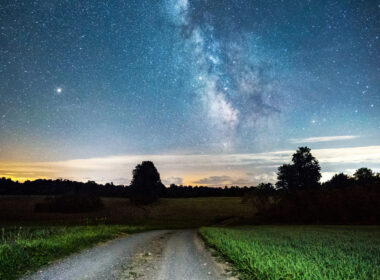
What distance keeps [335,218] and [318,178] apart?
37.7ft

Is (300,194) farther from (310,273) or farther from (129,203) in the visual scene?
(310,273)

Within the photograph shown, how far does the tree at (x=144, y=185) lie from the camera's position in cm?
7288

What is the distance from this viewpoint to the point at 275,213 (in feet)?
182

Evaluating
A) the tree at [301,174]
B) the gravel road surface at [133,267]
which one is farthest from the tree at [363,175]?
the gravel road surface at [133,267]

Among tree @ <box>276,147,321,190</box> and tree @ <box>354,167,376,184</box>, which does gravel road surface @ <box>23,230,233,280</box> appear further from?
tree @ <box>354,167,376,184</box>

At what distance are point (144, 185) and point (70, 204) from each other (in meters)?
20.1

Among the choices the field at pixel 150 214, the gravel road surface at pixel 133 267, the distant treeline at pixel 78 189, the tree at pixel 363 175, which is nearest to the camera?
the gravel road surface at pixel 133 267

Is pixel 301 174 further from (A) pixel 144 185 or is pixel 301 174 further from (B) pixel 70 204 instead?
(B) pixel 70 204

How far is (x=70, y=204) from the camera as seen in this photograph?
63.8 metres

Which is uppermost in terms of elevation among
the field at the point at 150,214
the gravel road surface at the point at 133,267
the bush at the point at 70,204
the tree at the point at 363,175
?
the tree at the point at 363,175

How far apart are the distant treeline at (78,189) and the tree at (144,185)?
92.6ft

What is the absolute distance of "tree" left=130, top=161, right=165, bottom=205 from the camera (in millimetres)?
72875

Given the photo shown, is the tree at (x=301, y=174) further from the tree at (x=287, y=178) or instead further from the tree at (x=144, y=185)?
the tree at (x=144, y=185)

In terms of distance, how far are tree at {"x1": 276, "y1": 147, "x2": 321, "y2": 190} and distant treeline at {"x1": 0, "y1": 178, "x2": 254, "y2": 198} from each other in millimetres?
54325
